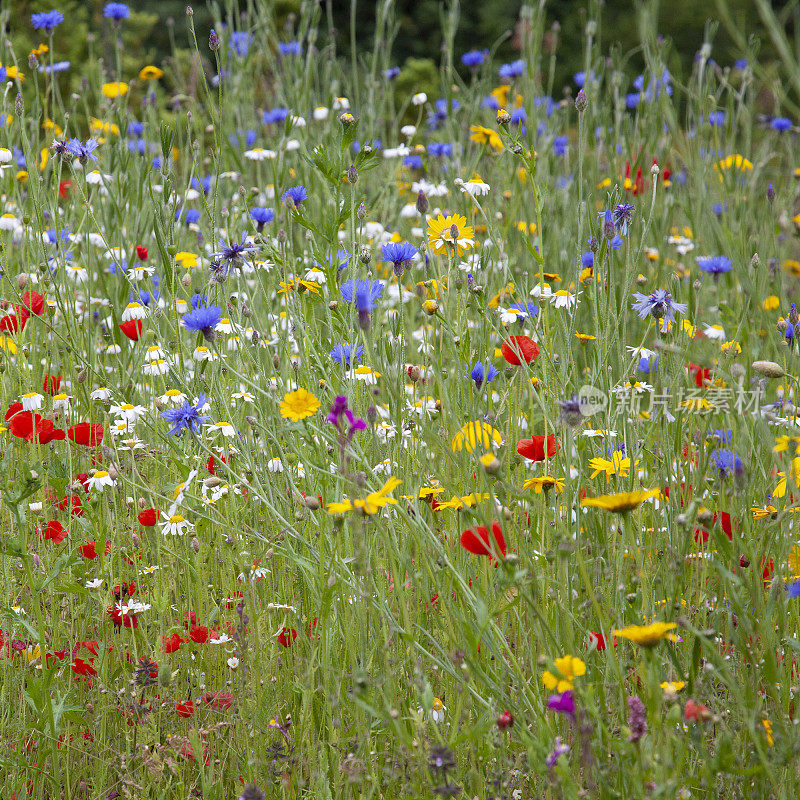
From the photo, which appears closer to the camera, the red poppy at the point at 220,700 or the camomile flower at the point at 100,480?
the red poppy at the point at 220,700

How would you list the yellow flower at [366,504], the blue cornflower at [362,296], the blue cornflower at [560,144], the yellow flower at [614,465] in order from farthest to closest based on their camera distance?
the blue cornflower at [560,144] → the yellow flower at [614,465] → the blue cornflower at [362,296] → the yellow flower at [366,504]

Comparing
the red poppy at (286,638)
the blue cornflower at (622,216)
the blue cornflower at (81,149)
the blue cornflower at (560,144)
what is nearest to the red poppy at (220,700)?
the red poppy at (286,638)

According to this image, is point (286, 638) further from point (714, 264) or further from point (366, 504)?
point (714, 264)

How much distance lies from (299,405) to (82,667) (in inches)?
21.4

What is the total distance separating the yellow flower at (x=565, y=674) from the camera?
0.95 metres

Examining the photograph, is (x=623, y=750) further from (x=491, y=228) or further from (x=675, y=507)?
(x=491, y=228)

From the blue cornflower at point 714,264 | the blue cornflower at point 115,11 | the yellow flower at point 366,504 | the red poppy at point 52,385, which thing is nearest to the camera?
the yellow flower at point 366,504

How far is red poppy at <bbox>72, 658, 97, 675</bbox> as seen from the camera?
133cm

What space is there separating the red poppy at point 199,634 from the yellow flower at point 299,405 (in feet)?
1.24

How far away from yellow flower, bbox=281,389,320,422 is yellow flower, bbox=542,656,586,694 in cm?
51

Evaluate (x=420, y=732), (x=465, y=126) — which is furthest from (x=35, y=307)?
(x=465, y=126)

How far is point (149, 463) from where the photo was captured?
6.57 ft

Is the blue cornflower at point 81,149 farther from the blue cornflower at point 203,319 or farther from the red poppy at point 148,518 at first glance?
the red poppy at point 148,518

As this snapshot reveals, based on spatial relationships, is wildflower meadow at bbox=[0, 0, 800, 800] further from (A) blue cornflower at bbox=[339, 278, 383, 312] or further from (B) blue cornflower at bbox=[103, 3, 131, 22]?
(B) blue cornflower at bbox=[103, 3, 131, 22]
